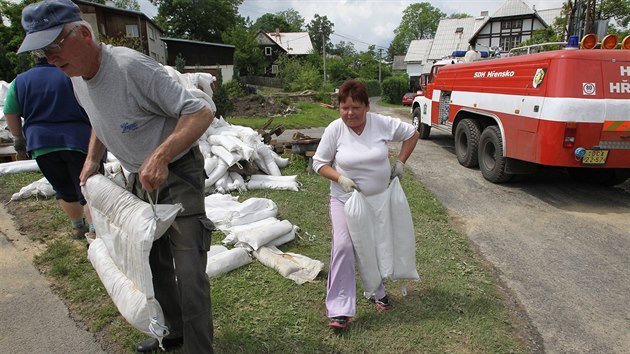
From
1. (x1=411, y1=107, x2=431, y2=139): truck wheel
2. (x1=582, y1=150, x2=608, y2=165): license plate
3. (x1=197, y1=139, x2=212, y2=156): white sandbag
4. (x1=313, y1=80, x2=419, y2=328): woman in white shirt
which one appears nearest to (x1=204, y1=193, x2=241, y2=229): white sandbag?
(x1=197, y1=139, x2=212, y2=156): white sandbag

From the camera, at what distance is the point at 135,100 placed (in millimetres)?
1932

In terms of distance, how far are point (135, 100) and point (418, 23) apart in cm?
8689

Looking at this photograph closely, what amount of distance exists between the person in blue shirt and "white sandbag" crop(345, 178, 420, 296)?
101 inches

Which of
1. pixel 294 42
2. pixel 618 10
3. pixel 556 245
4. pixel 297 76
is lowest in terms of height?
pixel 556 245

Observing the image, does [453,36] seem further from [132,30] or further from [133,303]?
[133,303]

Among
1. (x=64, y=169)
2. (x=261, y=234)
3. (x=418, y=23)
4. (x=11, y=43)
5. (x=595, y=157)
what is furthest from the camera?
(x=418, y=23)

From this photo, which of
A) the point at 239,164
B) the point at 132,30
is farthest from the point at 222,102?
the point at 132,30

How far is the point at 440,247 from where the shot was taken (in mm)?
4250

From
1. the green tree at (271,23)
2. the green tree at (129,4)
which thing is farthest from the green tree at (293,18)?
the green tree at (129,4)

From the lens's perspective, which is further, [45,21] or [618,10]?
[618,10]

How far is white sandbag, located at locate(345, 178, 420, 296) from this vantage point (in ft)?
9.03

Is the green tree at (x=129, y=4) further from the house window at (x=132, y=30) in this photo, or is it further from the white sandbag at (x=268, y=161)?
the white sandbag at (x=268, y=161)

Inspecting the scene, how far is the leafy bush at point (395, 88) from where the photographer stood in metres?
37.1

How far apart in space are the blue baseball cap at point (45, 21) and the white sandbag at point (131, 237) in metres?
0.82
